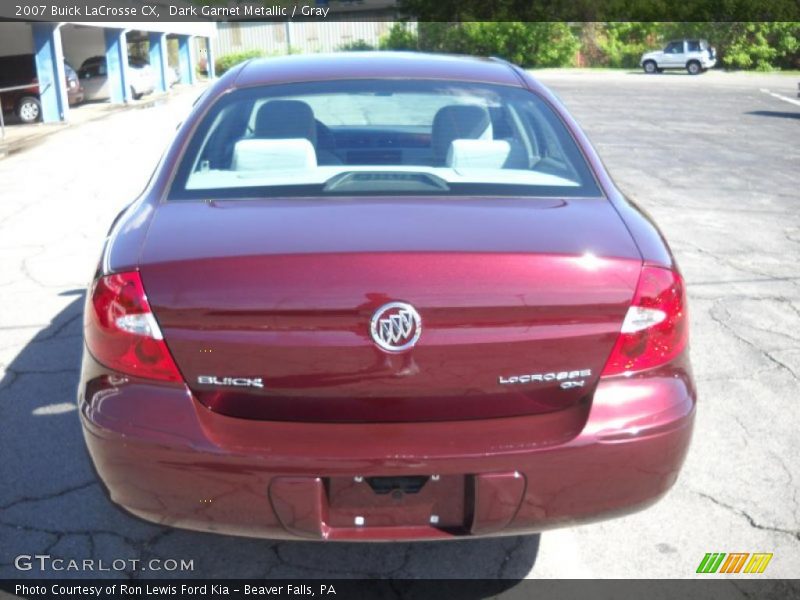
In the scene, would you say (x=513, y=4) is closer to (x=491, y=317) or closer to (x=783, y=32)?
(x=783, y=32)

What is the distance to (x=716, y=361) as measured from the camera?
4.74 meters

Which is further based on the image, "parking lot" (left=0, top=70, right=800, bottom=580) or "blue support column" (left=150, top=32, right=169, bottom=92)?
"blue support column" (left=150, top=32, right=169, bottom=92)

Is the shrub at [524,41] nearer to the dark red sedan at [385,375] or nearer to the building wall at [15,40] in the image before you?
the building wall at [15,40]

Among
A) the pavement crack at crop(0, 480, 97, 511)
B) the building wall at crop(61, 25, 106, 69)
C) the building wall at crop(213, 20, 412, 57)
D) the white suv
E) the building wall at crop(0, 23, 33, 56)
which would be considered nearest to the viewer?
the pavement crack at crop(0, 480, 97, 511)

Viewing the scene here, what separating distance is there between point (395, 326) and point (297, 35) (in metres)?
63.1

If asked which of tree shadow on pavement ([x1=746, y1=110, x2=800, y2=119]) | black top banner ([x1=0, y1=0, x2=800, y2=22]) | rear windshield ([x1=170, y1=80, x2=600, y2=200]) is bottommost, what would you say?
tree shadow on pavement ([x1=746, y1=110, x2=800, y2=119])

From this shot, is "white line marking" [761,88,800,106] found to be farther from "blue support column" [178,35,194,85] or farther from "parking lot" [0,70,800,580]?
"blue support column" [178,35,194,85]

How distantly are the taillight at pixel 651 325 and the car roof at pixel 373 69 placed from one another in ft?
4.55

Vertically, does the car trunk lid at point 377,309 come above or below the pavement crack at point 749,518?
above

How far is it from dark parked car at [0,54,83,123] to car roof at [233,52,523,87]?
16915 millimetres

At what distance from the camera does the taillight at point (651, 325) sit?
235cm

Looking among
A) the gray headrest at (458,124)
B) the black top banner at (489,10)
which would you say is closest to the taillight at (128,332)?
the gray headrest at (458,124)

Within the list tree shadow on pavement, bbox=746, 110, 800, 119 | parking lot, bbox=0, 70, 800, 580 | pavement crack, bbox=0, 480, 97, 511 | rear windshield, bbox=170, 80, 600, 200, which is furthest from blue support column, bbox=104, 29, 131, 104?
pavement crack, bbox=0, 480, 97, 511

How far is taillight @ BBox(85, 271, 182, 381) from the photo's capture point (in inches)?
90.7
